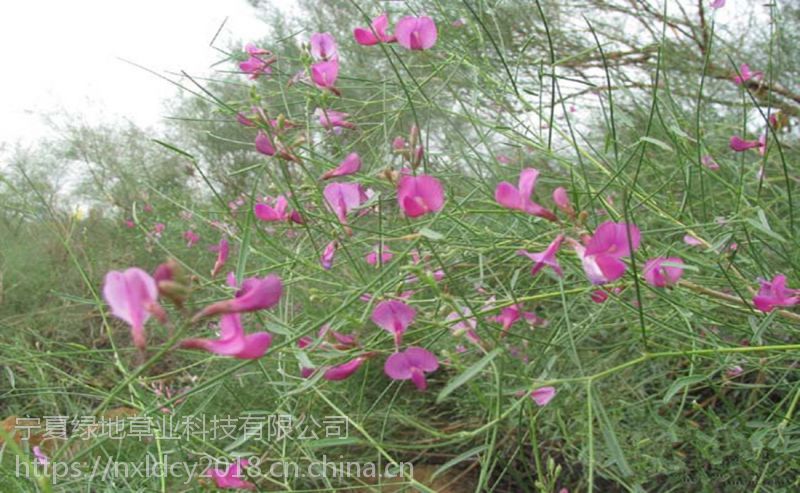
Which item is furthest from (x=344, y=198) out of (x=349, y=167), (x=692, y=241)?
(x=692, y=241)

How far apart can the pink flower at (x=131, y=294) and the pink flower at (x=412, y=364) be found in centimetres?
35

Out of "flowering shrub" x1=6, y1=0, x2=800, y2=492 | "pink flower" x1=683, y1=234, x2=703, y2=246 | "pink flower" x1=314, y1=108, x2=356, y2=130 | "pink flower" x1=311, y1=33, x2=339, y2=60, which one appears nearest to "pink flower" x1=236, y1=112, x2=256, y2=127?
"flowering shrub" x1=6, y1=0, x2=800, y2=492

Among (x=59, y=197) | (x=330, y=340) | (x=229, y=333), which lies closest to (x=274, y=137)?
(x=330, y=340)

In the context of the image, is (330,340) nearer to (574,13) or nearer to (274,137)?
(274,137)

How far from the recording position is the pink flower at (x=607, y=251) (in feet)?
1.90

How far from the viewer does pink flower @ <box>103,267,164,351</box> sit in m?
0.44

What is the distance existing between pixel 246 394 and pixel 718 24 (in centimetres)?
212

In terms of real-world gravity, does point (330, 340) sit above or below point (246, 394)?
above

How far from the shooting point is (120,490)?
107cm

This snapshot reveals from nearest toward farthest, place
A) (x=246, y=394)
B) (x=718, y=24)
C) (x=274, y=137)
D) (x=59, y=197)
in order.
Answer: (x=274, y=137), (x=246, y=394), (x=718, y=24), (x=59, y=197)

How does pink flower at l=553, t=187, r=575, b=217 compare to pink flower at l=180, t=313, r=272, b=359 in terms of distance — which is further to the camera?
pink flower at l=553, t=187, r=575, b=217

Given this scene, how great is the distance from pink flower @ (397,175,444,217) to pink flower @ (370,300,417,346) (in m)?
0.10

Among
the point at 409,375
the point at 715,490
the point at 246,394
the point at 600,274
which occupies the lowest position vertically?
the point at 715,490

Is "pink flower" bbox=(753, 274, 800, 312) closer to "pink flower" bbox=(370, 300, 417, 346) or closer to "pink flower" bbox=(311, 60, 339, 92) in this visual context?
"pink flower" bbox=(370, 300, 417, 346)
